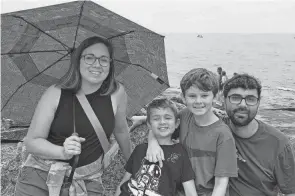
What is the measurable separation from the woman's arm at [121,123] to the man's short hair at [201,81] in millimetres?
659

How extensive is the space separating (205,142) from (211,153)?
114 mm

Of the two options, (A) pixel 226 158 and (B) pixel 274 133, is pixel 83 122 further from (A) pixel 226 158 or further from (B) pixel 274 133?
(B) pixel 274 133

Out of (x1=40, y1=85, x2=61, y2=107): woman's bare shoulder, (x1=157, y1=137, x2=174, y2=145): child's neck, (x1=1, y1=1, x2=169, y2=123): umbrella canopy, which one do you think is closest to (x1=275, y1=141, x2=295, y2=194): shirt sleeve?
(x1=157, y1=137, x2=174, y2=145): child's neck

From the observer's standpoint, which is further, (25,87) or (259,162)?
(25,87)

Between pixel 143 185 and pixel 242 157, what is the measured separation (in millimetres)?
1001

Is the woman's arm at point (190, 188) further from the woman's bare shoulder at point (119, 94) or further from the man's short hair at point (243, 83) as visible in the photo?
the woman's bare shoulder at point (119, 94)

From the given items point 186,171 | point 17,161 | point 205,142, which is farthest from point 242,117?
point 17,161

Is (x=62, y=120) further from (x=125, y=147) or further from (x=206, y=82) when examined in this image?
(x=206, y=82)

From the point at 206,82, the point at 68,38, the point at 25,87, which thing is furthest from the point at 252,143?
the point at 25,87

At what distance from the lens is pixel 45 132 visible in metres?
3.30

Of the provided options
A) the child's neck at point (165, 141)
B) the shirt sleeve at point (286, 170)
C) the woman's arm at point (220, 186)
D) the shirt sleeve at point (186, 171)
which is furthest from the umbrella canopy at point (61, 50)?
the shirt sleeve at point (286, 170)

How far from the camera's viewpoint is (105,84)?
362 cm

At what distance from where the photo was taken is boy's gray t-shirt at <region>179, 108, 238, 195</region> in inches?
127

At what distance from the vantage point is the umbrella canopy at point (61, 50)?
341cm
